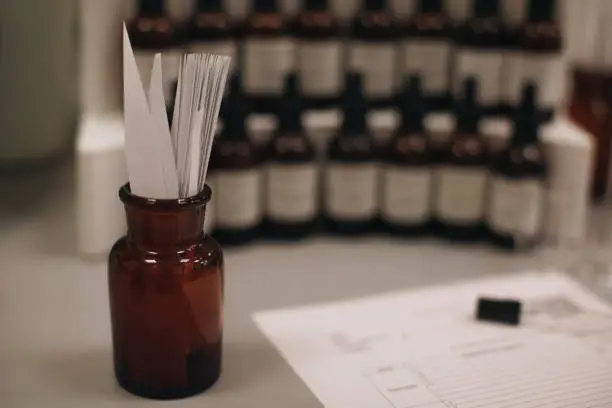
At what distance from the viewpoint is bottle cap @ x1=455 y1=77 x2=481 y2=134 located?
3.02 ft

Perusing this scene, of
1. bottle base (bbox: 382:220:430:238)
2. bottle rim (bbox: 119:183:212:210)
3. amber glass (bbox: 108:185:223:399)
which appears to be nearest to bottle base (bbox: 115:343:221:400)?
amber glass (bbox: 108:185:223:399)

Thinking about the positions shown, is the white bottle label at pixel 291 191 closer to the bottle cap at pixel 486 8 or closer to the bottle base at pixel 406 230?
the bottle base at pixel 406 230

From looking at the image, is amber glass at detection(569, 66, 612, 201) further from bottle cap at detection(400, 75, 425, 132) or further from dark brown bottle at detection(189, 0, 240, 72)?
dark brown bottle at detection(189, 0, 240, 72)

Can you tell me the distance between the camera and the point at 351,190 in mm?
948

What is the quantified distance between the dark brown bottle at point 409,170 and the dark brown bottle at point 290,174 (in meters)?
0.08

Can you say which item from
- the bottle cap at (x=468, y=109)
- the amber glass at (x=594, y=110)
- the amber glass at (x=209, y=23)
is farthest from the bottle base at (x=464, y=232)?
the amber glass at (x=209, y=23)

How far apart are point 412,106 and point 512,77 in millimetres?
124

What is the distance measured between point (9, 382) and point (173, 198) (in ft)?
0.64

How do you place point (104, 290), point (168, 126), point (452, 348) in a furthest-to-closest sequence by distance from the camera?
point (104, 290) < point (452, 348) < point (168, 126)

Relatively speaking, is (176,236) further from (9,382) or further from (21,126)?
(21,126)

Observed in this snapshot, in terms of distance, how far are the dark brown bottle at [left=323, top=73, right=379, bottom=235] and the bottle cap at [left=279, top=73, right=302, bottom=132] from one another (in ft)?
0.17

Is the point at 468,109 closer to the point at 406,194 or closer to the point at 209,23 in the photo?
the point at 406,194

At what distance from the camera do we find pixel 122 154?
875 mm

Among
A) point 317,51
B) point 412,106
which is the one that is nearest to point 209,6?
point 317,51
